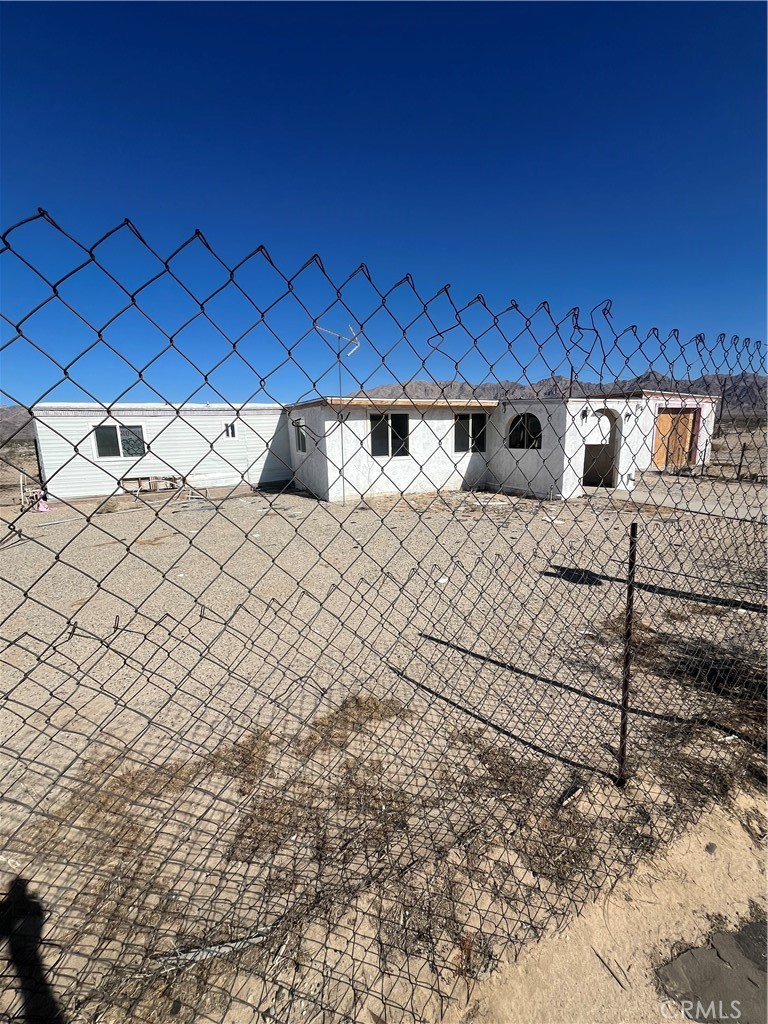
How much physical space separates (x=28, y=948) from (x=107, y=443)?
543 inches

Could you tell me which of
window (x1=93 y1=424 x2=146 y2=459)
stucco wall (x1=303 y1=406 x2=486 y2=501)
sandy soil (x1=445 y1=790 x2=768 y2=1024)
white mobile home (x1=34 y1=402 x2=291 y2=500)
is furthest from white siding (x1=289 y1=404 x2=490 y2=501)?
sandy soil (x1=445 y1=790 x2=768 y2=1024)

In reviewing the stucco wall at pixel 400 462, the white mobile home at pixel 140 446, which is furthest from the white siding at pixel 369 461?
the white mobile home at pixel 140 446

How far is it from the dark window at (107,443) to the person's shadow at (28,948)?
13393 mm

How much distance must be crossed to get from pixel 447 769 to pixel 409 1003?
946 millimetres

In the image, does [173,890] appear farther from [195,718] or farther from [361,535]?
[361,535]

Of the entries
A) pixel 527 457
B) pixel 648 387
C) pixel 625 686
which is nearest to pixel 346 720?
pixel 625 686

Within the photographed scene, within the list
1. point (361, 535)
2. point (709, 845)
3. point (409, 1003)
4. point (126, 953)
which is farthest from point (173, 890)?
point (361, 535)

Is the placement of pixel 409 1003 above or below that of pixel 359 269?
below

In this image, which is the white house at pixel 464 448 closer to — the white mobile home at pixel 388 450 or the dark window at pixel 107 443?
the white mobile home at pixel 388 450

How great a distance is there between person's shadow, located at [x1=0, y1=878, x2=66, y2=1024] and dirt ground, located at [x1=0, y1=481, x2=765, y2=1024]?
0.04m

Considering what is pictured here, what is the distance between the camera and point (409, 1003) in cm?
129

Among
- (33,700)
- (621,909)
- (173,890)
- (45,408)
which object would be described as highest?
(45,408)

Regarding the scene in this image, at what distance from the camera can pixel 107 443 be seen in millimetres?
12969

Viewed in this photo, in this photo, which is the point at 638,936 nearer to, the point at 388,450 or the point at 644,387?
the point at 644,387
